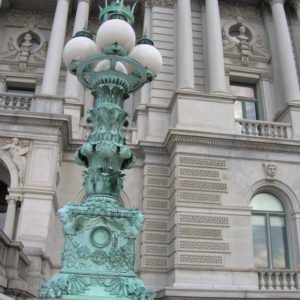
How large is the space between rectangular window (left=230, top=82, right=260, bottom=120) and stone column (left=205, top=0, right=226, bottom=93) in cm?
244

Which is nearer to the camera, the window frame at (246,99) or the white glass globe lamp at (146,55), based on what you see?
the white glass globe lamp at (146,55)

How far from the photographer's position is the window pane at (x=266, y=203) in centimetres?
1541

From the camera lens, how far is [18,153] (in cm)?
1459

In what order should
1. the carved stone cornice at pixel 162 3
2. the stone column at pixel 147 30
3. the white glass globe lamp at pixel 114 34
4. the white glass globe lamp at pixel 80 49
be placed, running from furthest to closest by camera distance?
1. the carved stone cornice at pixel 162 3
2. the stone column at pixel 147 30
3. the white glass globe lamp at pixel 80 49
4. the white glass globe lamp at pixel 114 34

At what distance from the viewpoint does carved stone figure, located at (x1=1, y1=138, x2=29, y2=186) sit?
47.3 ft

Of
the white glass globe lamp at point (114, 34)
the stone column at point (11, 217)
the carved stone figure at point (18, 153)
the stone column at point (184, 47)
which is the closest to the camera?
the white glass globe lamp at point (114, 34)

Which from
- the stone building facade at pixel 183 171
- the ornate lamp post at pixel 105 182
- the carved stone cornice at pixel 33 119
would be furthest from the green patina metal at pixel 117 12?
the carved stone cornice at pixel 33 119

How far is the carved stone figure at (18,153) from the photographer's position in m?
14.4

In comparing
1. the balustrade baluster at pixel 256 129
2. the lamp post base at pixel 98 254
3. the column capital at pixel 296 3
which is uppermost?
the column capital at pixel 296 3

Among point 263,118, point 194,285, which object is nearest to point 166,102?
point 263,118

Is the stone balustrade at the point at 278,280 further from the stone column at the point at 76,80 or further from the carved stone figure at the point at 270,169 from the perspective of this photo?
the stone column at the point at 76,80

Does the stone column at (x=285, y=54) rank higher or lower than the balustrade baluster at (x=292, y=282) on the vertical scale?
higher

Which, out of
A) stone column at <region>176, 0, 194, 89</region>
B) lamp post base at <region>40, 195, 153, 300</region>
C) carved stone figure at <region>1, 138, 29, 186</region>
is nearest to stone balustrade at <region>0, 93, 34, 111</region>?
Result: carved stone figure at <region>1, 138, 29, 186</region>

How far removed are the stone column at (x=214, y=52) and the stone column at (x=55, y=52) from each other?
651 cm
